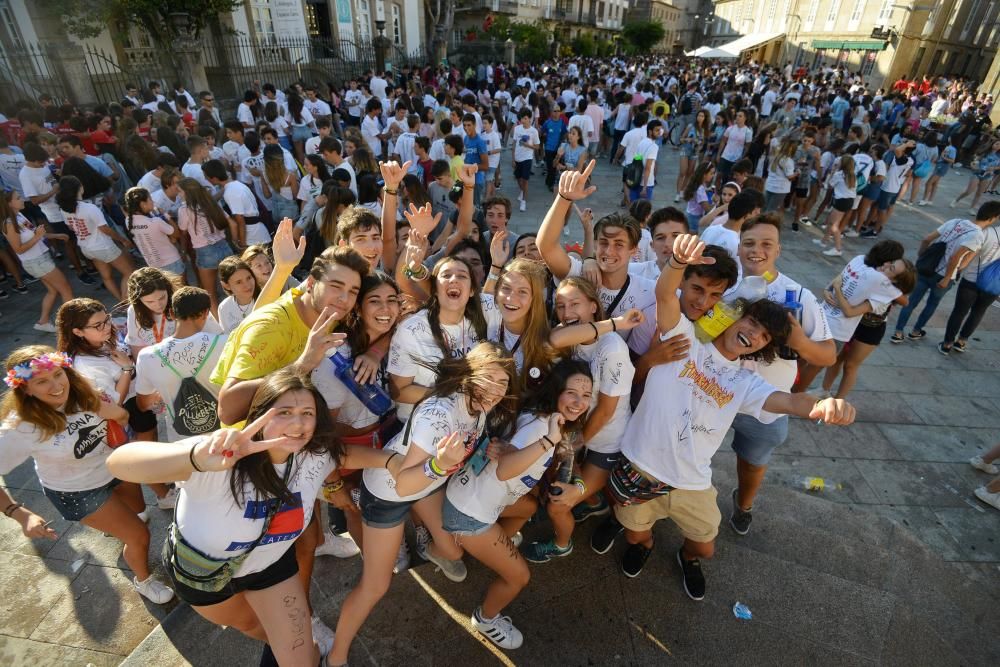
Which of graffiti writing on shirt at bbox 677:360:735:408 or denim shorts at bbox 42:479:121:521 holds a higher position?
graffiti writing on shirt at bbox 677:360:735:408

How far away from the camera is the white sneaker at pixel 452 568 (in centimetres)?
286

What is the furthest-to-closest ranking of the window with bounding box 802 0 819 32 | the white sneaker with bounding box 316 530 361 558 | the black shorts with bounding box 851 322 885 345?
the window with bounding box 802 0 819 32 → the black shorts with bounding box 851 322 885 345 → the white sneaker with bounding box 316 530 361 558

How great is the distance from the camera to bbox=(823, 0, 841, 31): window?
36.3 meters

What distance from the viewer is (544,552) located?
9.87 feet

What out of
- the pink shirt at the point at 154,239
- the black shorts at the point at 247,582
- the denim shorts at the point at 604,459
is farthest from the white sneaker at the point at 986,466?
the pink shirt at the point at 154,239

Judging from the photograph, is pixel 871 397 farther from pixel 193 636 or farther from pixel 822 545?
pixel 193 636

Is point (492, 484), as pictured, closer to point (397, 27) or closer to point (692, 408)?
point (692, 408)

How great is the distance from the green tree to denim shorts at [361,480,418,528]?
54.0 metres

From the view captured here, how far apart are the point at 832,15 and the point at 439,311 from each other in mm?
49317

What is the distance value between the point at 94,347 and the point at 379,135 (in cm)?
783

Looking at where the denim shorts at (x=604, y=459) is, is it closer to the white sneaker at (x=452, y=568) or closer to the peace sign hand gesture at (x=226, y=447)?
the white sneaker at (x=452, y=568)

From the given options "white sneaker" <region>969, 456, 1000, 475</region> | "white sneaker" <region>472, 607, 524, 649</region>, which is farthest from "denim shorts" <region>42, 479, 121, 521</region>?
"white sneaker" <region>969, 456, 1000, 475</region>

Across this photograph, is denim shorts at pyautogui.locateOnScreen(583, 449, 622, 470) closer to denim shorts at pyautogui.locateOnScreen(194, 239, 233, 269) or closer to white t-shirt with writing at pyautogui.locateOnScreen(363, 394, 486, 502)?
white t-shirt with writing at pyautogui.locateOnScreen(363, 394, 486, 502)

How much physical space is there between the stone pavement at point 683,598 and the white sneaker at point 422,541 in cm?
12
